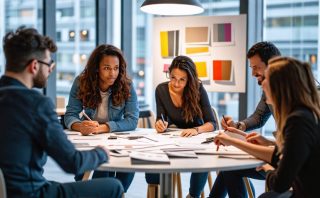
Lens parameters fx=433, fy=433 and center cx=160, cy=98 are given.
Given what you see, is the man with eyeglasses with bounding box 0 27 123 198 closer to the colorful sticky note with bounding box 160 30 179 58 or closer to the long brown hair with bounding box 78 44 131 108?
the long brown hair with bounding box 78 44 131 108

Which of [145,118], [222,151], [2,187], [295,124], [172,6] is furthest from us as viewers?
[145,118]

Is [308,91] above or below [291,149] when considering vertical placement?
above

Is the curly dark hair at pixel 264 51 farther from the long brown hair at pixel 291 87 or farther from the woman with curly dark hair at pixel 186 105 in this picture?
the long brown hair at pixel 291 87

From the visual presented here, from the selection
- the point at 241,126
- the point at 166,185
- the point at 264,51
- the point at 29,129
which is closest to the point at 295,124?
the point at 166,185

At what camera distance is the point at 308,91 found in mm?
1791

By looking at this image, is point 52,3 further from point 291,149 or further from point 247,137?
point 291,149

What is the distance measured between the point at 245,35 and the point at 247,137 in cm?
224

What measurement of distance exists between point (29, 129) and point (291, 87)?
1.06 m

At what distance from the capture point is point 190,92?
10.4 ft

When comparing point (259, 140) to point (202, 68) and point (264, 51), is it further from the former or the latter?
point (202, 68)

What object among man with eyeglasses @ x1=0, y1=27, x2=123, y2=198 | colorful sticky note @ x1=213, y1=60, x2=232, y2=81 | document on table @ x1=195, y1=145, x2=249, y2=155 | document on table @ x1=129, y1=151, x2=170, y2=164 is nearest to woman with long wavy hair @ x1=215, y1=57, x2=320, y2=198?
document on table @ x1=195, y1=145, x2=249, y2=155

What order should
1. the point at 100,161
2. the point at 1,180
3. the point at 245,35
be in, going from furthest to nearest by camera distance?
the point at 245,35
the point at 100,161
the point at 1,180

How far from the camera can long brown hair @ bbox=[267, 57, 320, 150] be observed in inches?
69.6

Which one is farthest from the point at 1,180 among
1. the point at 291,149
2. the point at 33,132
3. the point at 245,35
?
the point at 245,35
